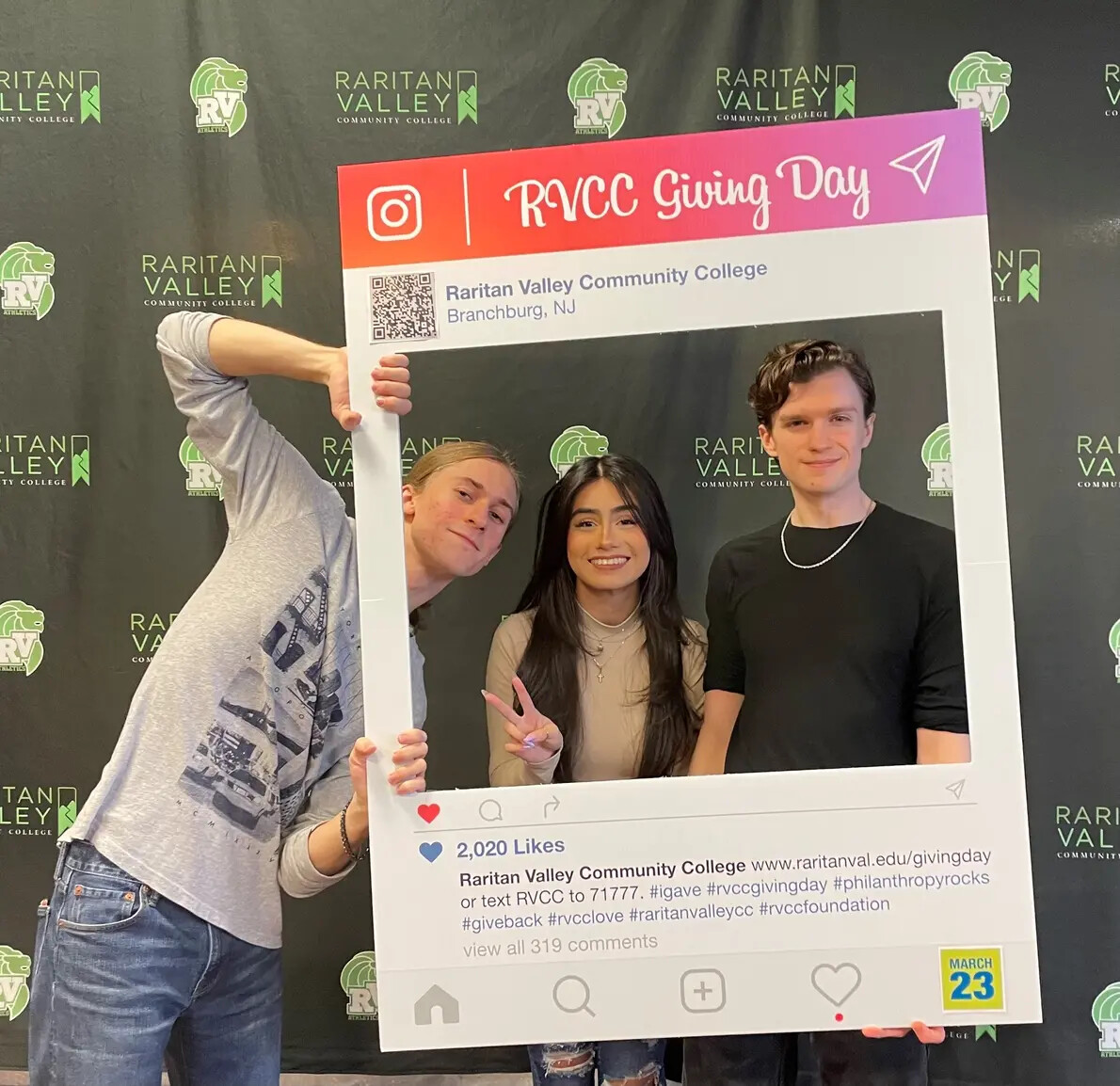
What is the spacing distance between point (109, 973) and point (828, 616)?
1.15 m

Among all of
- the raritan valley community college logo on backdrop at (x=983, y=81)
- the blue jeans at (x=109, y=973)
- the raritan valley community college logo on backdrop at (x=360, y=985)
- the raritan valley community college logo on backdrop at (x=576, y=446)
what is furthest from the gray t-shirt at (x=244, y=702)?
the raritan valley community college logo on backdrop at (x=983, y=81)

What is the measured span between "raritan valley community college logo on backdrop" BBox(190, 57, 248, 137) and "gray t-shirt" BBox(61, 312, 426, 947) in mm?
876

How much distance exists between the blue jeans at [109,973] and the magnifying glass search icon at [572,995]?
1.61 feet

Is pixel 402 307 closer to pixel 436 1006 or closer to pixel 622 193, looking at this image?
pixel 622 193

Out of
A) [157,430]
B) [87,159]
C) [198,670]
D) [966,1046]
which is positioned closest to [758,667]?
[198,670]

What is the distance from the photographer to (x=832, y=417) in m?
1.38

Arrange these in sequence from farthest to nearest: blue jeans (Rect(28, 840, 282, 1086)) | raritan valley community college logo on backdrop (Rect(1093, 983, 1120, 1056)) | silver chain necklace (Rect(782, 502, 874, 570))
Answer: raritan valley community college logo on backdrop (Rect(1093, 983, 1120, 1056)) < silver chain necklace (Rect(782, 502, 874, 570)) < blue jeans (Rect(28, 840, 282, 1086))

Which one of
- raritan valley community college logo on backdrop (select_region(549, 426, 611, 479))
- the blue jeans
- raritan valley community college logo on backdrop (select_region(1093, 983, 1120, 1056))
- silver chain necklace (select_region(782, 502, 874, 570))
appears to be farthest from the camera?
raritan valley community college logo on backdrop (select_region(1093, 983, 1120, 1056))

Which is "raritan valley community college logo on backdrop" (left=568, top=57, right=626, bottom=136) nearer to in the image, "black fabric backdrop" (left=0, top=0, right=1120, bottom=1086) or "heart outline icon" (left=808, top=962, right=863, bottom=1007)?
"black fabric backdrop" (left=0, top=0, right=1120, bottom=1086)

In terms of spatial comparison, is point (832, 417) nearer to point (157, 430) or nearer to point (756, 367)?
point (756, 367)

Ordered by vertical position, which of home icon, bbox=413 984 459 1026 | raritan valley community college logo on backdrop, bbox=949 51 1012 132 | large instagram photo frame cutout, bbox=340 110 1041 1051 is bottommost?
home icon, bbox=413 984 459 1026

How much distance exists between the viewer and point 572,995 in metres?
1.32

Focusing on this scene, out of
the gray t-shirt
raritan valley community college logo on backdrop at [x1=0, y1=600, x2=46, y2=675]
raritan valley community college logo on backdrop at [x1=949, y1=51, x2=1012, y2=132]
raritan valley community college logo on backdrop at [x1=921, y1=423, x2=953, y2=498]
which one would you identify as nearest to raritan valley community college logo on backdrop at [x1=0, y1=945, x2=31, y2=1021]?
raritan valley community college logo on backdrop at [x1=0, y1=600, x2=46, y2=675]

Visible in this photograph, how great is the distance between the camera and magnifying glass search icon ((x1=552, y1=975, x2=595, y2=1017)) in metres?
1.32
